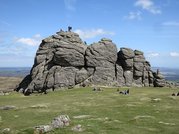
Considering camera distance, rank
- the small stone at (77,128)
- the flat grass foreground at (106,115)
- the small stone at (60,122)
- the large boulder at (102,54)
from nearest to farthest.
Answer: the small stone at (77,128) < the flat grass foreground at (106,115) < the small stone at (60,122) < the large boulder at (102,54)

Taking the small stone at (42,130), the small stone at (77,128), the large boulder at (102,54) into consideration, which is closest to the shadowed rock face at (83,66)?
the large boulder at (102,54)

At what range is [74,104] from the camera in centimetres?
6825

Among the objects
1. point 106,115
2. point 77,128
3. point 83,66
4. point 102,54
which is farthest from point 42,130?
point 102,54

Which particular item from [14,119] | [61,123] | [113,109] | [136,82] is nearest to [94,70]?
[136,82]

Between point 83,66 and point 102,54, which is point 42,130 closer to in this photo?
point 83,66

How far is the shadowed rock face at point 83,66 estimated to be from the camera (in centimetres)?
10538

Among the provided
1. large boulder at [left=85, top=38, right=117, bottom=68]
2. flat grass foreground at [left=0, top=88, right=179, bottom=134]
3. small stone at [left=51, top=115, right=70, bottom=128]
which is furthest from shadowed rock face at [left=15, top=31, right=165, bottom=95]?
small stone at [left=51, top=115, right=70, bottom=128]

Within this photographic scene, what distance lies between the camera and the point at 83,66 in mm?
110250

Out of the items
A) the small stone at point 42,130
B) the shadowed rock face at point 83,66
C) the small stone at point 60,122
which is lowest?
the small stone at point 42,130

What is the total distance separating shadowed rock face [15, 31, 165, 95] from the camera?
10538 cm

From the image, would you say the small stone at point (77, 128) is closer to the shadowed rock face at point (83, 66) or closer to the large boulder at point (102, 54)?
the shadowed rock face at point (83, 66)

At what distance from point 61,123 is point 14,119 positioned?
1552 centimetres

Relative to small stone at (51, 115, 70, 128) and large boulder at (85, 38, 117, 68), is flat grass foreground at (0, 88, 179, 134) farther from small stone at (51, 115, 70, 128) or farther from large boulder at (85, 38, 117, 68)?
large boulder at (85, 38, 117, 68)

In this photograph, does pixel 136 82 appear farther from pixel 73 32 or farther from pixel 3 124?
pixel 3 124
